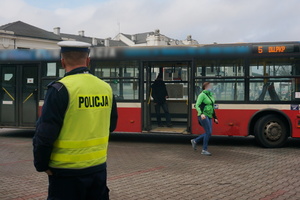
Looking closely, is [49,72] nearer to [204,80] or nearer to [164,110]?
[164,110]

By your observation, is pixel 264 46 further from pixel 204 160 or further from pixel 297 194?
pixel 297 194

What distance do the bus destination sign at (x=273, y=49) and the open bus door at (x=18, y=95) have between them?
6788 mm

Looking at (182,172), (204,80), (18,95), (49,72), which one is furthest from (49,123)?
(18,95)

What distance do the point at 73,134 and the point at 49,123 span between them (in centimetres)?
19

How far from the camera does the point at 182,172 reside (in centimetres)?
681

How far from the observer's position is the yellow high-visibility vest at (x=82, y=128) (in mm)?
2500

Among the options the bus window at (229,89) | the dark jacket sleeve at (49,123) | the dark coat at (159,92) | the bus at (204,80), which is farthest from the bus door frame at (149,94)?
the dark jacket sleeve at (49,123)

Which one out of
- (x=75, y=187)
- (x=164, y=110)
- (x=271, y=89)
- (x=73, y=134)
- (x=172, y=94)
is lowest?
(x=75, y=187)

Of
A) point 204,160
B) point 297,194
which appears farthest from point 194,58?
point 297,194

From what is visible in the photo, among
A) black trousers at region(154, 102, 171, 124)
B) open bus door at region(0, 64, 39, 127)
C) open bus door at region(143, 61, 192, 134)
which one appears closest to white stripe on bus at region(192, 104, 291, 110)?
open bus door at region(143, 61, 192, 134)

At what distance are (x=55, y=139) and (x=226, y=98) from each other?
26.1 feet

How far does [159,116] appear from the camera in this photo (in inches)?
457

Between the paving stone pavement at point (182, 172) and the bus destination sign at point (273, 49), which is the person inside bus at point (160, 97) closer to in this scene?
the paving stone pavement at point (182, 172)

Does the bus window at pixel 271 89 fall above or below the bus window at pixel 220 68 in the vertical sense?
below
